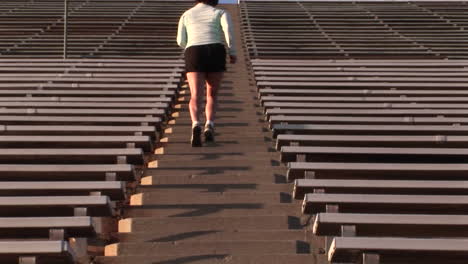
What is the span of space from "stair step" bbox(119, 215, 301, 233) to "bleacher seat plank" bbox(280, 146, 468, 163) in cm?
85

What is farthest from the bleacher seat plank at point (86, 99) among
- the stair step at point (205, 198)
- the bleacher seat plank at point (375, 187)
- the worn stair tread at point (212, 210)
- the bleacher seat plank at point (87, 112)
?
the bleacher seat plank at point (375, 187)

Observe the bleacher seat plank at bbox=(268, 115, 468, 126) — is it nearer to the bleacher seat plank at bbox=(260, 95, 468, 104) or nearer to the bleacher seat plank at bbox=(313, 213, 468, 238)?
the bleacher seat plank at bbox=(260, 95, 468, 104)

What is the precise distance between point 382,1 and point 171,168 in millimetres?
12581

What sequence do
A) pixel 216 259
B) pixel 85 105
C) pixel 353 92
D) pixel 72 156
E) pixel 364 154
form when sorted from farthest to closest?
pixel 353 92, pixel 85 105, pixel 364 154, pixel 72 156, pixel 216 259

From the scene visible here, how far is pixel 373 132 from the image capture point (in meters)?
5.59

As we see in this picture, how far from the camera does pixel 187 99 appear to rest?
7211 millimetres

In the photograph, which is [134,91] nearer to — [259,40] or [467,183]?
[467,183]

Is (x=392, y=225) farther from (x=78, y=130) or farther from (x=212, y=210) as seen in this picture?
(x=78, y=130)

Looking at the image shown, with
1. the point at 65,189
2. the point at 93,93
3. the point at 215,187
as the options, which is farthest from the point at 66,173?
the point at 93,93

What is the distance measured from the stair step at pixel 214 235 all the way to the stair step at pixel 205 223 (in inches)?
2.0

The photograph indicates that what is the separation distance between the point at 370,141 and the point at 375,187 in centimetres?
112

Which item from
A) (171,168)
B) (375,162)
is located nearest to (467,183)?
(375,162)

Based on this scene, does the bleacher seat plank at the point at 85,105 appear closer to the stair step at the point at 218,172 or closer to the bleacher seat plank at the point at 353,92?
the bleacher seat plank at the point at 353,92

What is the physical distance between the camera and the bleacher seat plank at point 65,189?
400 centimetres
